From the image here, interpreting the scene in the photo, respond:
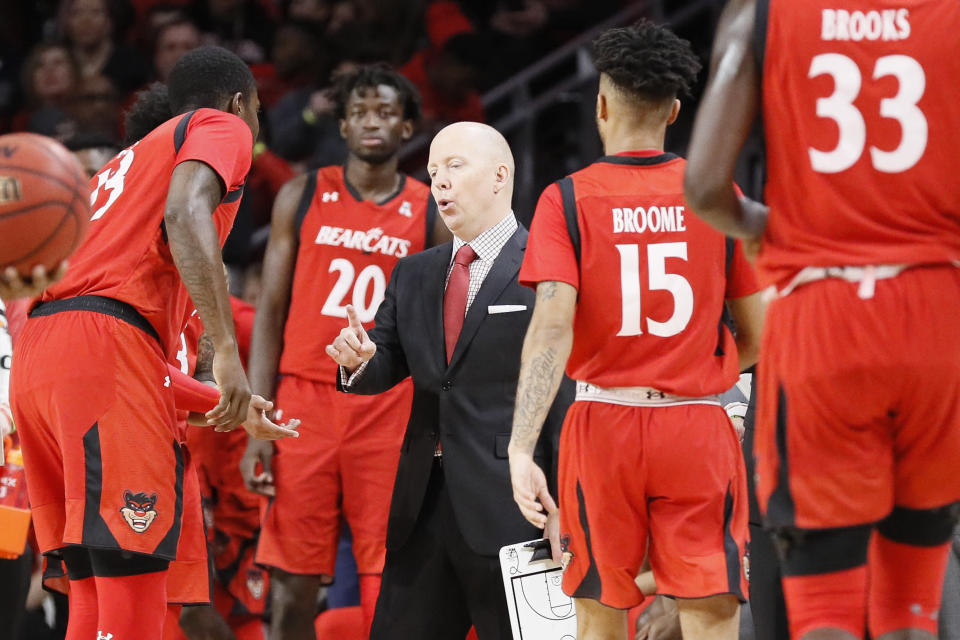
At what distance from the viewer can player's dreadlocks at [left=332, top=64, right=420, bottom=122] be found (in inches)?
247

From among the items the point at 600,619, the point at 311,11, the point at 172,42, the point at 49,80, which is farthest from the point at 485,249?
the point at 49,80

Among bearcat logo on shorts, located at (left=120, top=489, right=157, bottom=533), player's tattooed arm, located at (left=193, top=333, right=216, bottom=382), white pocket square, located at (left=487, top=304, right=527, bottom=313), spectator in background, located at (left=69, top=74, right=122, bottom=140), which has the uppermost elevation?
spectator in background, located at (left=69, top=74, right=122, bottom=140)

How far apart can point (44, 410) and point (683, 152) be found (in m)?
5.87

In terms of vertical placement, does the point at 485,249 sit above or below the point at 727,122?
below

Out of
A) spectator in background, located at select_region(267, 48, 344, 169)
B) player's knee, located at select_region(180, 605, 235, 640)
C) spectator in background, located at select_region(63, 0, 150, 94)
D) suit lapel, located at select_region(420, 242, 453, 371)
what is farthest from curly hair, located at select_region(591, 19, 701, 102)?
spectator in background, located at select_region(63, 0, 150, 94)

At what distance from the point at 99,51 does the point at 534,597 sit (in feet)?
22.8

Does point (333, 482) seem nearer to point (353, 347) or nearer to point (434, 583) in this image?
point (434, 583)

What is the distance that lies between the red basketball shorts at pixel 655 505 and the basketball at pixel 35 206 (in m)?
1.58

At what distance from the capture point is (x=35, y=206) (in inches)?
135

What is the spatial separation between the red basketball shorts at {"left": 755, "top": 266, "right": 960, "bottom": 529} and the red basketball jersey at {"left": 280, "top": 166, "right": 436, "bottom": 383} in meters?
3.33

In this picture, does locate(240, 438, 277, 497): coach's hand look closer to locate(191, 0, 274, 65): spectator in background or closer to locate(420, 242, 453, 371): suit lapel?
locate(420, 242, 453, 371): suit lapel

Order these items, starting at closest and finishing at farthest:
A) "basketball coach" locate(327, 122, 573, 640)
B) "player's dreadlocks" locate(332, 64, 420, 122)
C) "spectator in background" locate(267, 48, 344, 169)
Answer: "basketball coach" locate(327, 122, 573, 640) → "player's dreadlocks" locate(332, 64, 420, 122) → "spectator in background" locate(267, 48, 344, 169)

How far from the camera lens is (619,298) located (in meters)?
3.75

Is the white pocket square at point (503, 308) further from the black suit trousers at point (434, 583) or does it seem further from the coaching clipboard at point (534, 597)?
the coaching clipboard at point (534, 597)
